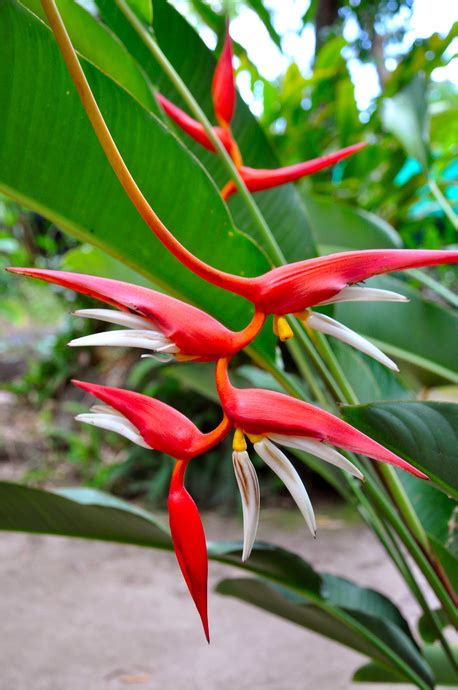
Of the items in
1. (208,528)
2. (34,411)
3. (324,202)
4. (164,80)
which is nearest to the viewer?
(164,80)

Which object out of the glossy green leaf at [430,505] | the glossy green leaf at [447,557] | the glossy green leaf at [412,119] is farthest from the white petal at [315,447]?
the glossy green leaf at [412,119]

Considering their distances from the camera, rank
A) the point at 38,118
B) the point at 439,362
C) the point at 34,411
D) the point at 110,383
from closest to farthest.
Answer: the point at 38,118 < the point at 439,362 < the point at 110,383 < the point at 34,411

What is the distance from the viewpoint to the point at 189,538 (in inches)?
8.4

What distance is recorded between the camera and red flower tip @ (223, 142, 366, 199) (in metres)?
0.33

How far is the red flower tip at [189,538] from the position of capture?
21 centimetres

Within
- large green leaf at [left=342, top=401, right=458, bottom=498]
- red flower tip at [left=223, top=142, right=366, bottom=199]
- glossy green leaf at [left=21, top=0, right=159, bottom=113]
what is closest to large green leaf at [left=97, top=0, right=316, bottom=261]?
glossy green leaf at [left=21, top=0, right=159, bottom=113]

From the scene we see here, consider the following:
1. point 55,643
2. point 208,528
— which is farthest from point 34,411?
point 55,643

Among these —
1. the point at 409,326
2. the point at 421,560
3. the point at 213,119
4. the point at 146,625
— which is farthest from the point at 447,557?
the point at 146,625

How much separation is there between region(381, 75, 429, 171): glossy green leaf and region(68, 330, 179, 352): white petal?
537 millimetres

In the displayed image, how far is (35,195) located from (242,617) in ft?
4.19

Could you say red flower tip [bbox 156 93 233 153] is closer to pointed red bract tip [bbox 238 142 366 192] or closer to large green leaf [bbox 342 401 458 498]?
pointed red bract tip [bbox 238 142 366 192]

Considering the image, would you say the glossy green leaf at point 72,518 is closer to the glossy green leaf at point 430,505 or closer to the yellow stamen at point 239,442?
the glossy green leaf at point 430,505

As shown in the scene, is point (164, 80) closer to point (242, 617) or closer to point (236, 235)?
point (236, 235)

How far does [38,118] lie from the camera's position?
347 millimetres
